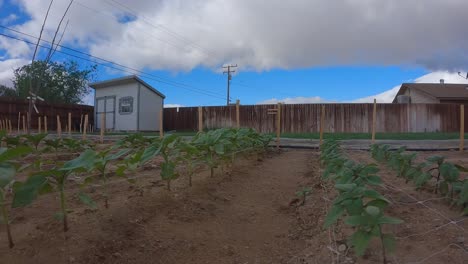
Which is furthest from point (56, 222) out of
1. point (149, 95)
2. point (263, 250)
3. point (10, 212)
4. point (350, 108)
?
point (149, 95)

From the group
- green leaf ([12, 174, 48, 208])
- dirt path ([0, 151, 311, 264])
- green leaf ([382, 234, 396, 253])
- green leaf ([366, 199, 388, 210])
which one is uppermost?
green leaf ([12, 174, 48, 208])

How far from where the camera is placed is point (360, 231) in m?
1.53

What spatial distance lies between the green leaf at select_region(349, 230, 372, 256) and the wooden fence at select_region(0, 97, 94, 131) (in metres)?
23.8

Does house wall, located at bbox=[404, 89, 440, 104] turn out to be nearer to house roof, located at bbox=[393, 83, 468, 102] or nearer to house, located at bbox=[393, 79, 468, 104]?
house, located at bbox=[393, 79, 468, 104]

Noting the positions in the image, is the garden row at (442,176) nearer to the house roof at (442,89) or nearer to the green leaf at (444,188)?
the green leaf at (444,188)

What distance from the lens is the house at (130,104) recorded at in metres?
22.5

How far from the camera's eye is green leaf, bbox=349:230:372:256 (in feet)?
4.77

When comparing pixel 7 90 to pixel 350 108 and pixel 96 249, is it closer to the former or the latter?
pixel 350 108

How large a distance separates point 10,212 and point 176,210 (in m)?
1.02

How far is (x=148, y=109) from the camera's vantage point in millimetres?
23234

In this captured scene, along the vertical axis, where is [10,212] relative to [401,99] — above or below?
below

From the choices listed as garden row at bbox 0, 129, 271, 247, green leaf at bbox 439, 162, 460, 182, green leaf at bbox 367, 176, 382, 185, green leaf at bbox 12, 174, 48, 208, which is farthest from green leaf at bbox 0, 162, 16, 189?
green leaf at bbox 439, 162, 460, 182

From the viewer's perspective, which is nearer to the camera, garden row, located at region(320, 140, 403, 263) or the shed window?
garden row, located at region(320, 140, 403, 263)

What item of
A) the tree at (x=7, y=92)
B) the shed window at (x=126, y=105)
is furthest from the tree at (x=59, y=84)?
the shed window at (x=126, y=105)
